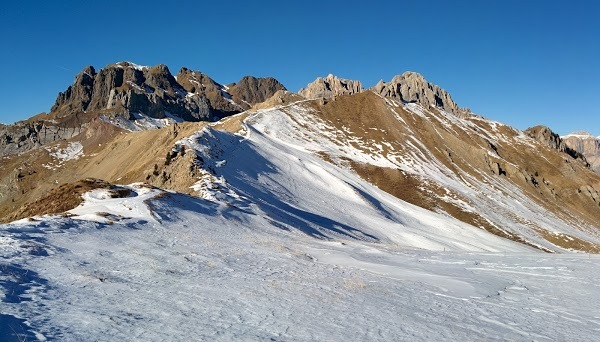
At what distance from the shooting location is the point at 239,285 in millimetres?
12320

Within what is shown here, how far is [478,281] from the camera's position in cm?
1619

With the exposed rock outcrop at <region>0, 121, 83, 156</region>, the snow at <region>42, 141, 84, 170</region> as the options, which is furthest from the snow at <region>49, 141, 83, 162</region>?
the exposed rock outcrop at <region>0, 121, 83, 156</region>

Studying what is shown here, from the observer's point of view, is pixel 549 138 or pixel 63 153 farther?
pixel 549 138

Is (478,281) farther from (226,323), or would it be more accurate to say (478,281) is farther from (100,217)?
(100,217)

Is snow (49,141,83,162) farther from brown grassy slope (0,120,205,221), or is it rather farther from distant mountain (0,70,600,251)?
brown grassy slope (0,120,205,221)

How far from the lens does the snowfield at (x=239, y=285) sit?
8633 millimetres

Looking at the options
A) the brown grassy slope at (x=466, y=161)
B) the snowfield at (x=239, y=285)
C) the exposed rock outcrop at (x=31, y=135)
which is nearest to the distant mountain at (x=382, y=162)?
the brown grassy slope at (x=466, y=161)

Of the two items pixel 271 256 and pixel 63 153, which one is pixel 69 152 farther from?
pixel 271 256

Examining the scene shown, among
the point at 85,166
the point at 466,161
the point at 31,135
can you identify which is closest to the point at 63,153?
the point at 85,166

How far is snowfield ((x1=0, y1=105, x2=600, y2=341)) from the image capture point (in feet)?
28.3

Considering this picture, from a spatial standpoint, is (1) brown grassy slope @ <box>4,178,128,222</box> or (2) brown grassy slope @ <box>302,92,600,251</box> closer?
(1) brown grassy slope @ <box>4,178,128,222</box>

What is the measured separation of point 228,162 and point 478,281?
36997mm

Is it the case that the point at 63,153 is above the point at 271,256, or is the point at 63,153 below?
above

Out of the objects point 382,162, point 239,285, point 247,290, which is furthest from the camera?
point 382,162
